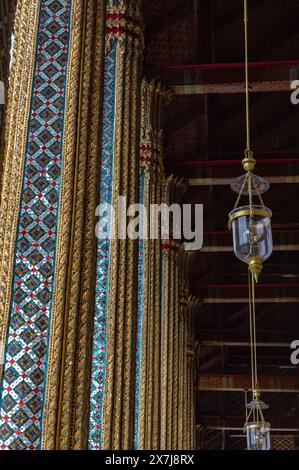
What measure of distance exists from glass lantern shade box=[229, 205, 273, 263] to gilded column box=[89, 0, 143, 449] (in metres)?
1.92

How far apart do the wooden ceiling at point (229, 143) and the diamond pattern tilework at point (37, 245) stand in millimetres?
6235

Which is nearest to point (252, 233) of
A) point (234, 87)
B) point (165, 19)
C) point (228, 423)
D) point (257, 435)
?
point (234, 87)

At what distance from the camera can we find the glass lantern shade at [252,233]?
6176mm

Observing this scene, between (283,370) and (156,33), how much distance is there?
14.4 meters

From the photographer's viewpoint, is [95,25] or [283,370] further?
[283,370]

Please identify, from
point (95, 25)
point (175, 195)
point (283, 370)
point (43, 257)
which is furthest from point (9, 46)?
point (283, 370)

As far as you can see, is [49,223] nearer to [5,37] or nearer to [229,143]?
[5,37]

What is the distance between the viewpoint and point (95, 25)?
6.79 m

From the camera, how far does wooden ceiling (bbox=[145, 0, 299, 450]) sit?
12562 millimetres

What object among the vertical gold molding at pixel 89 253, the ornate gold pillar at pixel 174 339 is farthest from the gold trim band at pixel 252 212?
the ornate gold pillar at pixel 174 339

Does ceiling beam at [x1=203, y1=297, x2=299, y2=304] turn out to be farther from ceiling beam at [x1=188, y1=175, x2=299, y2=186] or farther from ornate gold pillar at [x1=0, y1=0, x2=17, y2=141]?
ornate gold pillar at [x1=0, y1=0, x2=17, y2=141]
